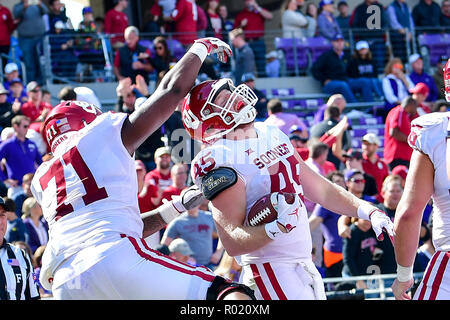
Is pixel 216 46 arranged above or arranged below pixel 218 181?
above

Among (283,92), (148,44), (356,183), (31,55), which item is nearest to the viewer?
(356,183)

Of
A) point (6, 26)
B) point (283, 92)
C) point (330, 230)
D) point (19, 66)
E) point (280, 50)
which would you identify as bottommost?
point (330, 230)

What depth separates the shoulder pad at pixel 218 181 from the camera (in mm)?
4281

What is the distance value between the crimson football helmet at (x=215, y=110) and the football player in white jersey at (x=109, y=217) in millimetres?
136

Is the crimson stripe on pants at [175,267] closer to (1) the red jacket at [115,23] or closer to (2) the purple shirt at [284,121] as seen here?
(2) the purple shirt at [284,121]

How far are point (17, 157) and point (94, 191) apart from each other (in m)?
6.28

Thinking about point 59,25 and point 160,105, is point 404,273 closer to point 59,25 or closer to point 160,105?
point 160,105

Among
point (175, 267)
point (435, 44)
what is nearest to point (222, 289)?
point (175, 267)

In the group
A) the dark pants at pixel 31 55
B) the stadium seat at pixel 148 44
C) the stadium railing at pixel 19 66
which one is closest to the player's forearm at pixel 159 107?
the stadium railing at pixel 19 66

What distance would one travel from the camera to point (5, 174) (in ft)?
34.8

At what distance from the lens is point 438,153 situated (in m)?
4.35

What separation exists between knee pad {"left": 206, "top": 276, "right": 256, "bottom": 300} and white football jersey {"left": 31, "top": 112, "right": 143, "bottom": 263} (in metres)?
0.53
